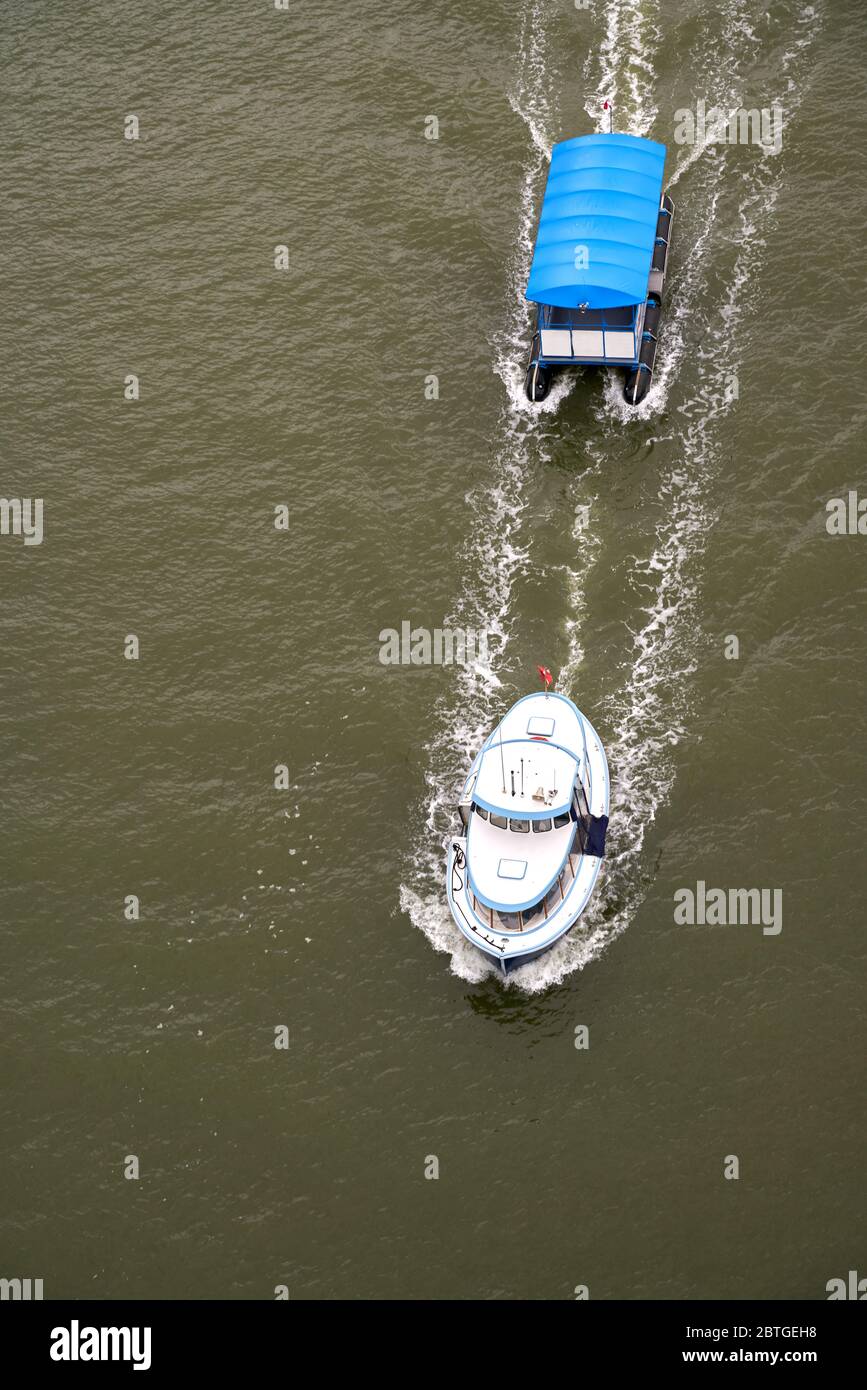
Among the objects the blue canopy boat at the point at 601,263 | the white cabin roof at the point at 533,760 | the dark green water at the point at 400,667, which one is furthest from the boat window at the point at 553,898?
the blue canopy boat at the point at 601,263

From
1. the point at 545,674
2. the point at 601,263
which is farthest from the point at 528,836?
the point at 601,263

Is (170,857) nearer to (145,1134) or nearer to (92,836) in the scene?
(92,836)

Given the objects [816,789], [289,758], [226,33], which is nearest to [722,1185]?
[816,789]
